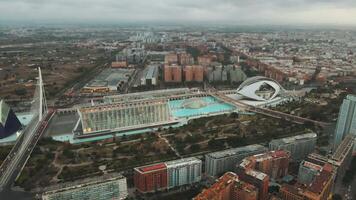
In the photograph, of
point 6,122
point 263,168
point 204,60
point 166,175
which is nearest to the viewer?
point 166,175

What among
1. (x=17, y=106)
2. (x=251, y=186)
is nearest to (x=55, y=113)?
(x=17, y=106)

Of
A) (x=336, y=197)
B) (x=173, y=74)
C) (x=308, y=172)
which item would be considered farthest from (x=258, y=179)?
(x=173, y=74)

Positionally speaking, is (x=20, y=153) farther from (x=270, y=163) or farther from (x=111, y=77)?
(x=111, y=77)

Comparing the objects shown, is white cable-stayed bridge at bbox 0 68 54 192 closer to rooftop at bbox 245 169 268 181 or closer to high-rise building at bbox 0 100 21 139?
high-rise building at bbox 0 100 21 139

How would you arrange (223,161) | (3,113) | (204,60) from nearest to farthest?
(223,161), (3,113), (204,60)

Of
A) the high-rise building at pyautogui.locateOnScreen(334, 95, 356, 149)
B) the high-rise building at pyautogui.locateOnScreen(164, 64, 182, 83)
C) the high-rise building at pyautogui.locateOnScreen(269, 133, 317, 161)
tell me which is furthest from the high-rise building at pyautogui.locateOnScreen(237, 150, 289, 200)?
the high-rise building at pyautogui.locateOnScreen(164, 64, 182, 83)
